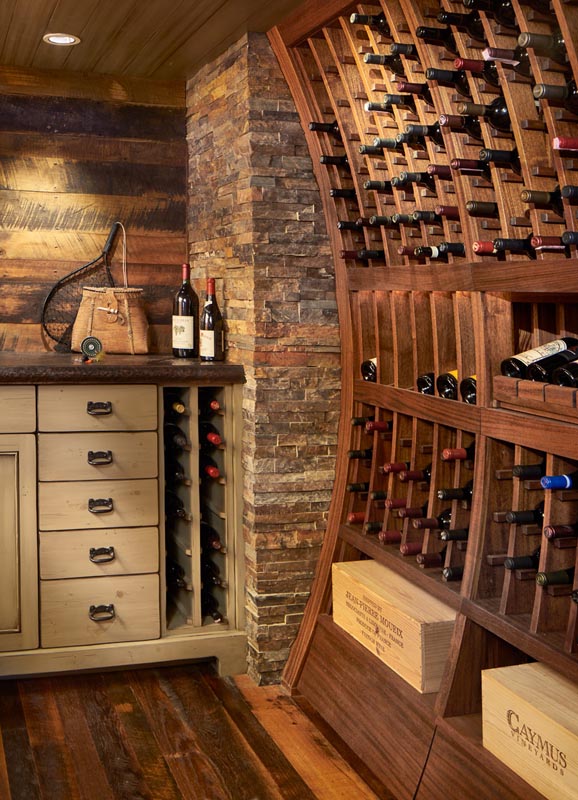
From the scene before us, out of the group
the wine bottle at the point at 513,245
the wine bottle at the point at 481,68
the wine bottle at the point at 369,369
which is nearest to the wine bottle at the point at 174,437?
the wine bottle at the point at 369,369

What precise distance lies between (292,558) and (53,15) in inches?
80.2

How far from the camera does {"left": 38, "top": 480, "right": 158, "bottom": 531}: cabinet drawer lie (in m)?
3.60

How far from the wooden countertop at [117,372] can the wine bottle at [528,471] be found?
4.69 ft

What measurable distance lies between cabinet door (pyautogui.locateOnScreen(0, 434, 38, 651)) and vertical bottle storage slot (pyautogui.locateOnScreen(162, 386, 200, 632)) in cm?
52

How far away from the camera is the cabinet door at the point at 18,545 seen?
140 inches

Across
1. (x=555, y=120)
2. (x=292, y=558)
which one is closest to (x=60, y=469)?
(x=292, y=558)

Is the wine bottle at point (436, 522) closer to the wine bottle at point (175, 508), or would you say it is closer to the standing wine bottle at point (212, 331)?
the wine bottle at point (175, 508)

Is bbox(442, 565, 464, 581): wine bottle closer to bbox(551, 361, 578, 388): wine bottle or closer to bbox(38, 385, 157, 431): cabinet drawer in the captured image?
bbox(551, 361, 578, 388): wine bottle

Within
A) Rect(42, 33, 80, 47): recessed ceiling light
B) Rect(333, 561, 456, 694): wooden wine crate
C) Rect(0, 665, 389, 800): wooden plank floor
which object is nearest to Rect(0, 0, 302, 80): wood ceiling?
Rect(42, 33, 80, 47): recessed ceiling light

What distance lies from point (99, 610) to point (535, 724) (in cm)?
184

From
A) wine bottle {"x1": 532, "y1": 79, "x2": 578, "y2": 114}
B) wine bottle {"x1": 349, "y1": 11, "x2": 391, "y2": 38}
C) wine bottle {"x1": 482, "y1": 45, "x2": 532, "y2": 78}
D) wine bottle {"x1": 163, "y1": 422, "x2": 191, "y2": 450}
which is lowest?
wine bottle {"x1": 163, "y1": 422, "x2": 191, "y2": 450}

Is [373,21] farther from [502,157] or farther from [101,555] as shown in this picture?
[101,555]

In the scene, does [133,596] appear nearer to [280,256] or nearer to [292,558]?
[292,558]

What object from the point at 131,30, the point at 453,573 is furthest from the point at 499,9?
the point at 131,30
